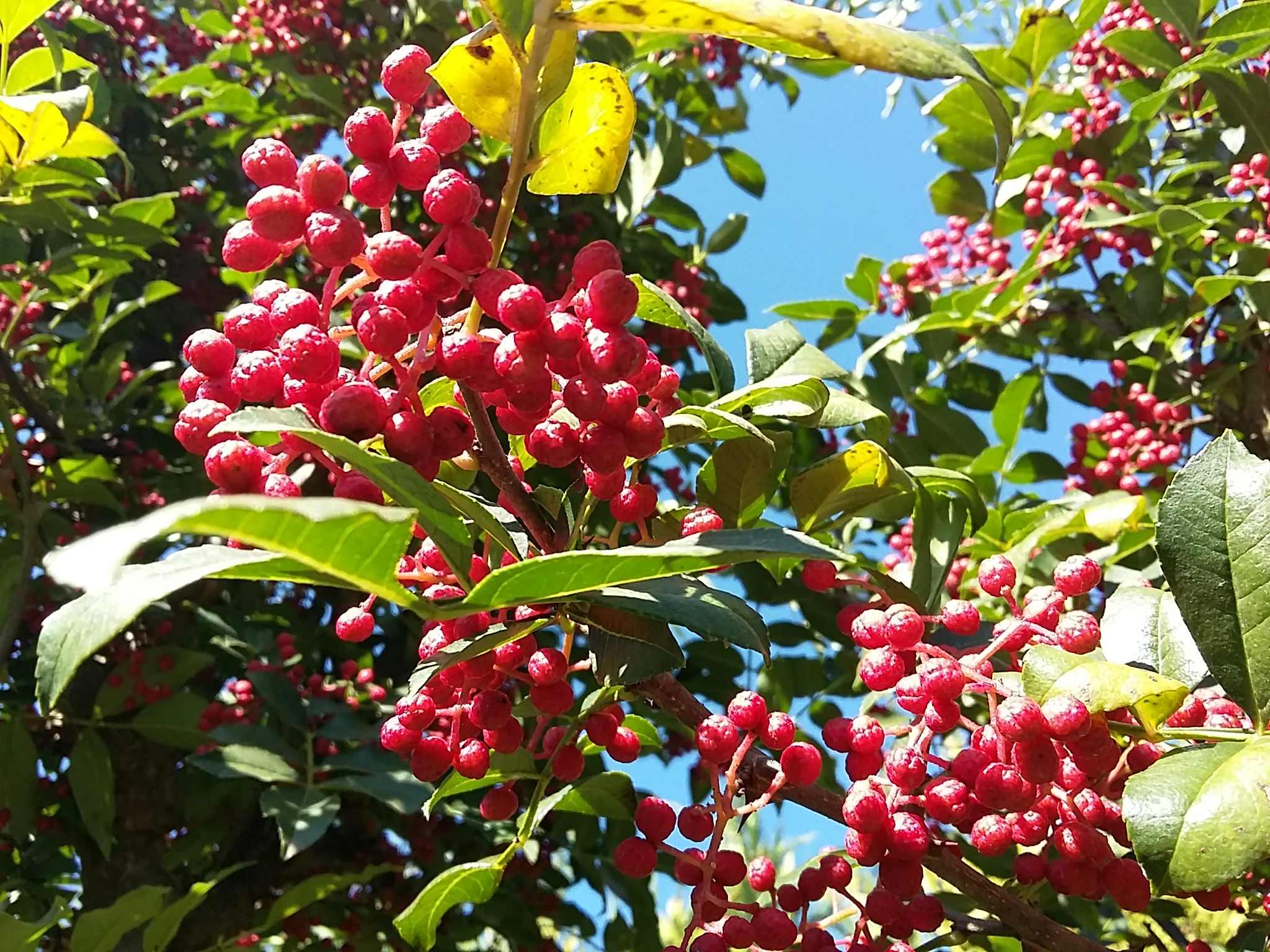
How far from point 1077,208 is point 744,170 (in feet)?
3.71

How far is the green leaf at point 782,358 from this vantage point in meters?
0.97

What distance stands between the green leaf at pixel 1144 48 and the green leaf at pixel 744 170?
112cm

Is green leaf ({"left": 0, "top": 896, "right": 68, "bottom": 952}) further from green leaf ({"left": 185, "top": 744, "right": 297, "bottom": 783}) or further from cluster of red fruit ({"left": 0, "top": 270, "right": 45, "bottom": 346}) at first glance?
cluster of red fruit ({"left": 0, "top": 270, "right": 45, "bottom": 346})

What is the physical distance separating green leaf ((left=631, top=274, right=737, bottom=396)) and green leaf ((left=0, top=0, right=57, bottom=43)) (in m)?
0.89

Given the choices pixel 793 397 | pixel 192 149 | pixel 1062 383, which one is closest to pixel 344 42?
pixel 192 149

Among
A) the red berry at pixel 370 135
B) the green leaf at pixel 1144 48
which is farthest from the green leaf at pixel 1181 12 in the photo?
the red berry at pixel 370 135

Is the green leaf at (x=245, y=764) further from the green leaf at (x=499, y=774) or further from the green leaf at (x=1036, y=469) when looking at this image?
the green leaf at (x=1036, y=469)

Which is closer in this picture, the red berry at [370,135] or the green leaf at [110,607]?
the green leaf at [110,607]

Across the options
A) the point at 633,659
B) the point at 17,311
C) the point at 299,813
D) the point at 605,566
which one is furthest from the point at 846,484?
the point at 17,311

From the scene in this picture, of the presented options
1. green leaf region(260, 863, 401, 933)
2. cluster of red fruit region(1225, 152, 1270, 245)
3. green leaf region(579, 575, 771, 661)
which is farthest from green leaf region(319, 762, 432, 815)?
cluster of red fruit region(1225, 152, 1270, 245)

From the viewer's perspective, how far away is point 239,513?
1.38 ft

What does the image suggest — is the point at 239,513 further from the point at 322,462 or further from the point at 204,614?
the point at 204,614

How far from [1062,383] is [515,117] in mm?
1838

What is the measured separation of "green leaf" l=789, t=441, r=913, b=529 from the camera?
0.89m
